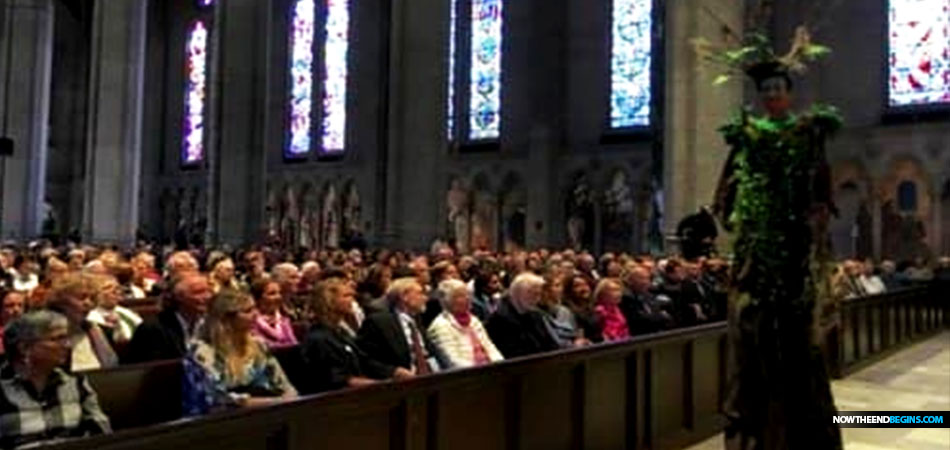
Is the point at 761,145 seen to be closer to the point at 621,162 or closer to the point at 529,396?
the point at 529,396

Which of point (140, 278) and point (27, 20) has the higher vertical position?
point (27, 20)

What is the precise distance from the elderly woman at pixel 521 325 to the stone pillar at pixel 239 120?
42.2ft

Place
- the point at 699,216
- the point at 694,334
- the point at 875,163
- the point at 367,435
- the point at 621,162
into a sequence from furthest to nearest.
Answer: the point at 621,162 → the point at 875,163 → the point at 694,334 → the point at 699,216 → the point at 367,435

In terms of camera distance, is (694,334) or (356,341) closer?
(356,341)

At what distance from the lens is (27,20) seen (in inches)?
1010

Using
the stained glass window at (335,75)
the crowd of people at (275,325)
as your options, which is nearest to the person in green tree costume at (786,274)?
the crowd of people at (275,325)

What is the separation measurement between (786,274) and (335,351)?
2469 mm

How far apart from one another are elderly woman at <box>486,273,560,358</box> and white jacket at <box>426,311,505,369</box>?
1.22ft

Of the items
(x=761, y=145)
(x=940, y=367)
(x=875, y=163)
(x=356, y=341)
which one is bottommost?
(x=940, y=367)

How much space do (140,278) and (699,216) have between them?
23.7 ft

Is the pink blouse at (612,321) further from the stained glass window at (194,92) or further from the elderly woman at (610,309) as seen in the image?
the stained glass window at (194,92)

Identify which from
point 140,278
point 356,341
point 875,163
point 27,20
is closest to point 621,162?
point 875,163

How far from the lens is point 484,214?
31859 mm

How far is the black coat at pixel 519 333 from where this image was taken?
7.15m
